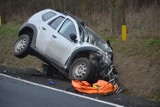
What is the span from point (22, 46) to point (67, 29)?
6.01 ft

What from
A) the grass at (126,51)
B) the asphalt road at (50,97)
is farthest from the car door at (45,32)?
the grass at (126,51)

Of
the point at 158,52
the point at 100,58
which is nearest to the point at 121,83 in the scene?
the point at 100,58

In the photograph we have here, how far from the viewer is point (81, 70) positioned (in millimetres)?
11758

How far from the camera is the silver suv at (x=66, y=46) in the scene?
11789 millimetres

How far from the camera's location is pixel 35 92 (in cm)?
1045

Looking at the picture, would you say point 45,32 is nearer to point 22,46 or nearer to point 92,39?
point 22,46

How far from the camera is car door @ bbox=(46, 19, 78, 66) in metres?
12.2

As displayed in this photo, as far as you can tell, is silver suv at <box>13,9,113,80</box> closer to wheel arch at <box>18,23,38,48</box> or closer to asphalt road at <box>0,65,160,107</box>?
wheel arch at <box>18,23,38,48</box>

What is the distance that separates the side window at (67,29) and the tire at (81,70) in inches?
41.6

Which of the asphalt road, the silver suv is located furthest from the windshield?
the asphalt road

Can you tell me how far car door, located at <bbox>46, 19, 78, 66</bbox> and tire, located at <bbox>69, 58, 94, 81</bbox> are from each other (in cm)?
50

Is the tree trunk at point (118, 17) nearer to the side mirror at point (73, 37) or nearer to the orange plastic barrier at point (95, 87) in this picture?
the side mirror at point (73, 37)

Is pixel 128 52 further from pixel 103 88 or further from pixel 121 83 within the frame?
pixel 103 88

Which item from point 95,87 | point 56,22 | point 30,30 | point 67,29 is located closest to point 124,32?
point 56,22
